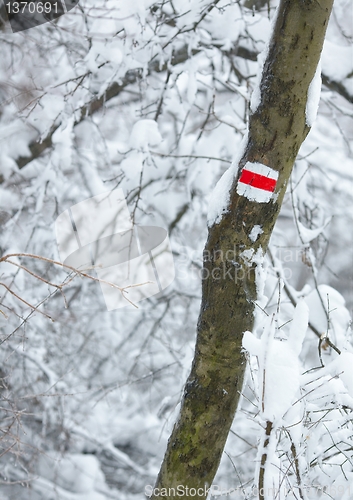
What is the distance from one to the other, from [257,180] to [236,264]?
0.29 m

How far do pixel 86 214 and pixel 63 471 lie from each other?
265 centimetres

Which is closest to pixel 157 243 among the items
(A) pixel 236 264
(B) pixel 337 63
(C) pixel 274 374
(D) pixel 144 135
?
(D) pixel 144 135

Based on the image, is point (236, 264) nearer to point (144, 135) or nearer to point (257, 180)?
point (257, 180)

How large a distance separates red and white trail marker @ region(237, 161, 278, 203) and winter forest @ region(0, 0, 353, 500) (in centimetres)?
1

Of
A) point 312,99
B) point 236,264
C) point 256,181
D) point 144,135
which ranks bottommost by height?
point 236,264

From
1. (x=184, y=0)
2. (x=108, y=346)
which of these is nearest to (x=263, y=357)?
(x=184, y=0)

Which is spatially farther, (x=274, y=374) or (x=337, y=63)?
(x=337, y=63)

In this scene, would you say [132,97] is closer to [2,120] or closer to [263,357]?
[2,120]

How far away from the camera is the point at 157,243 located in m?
3.82

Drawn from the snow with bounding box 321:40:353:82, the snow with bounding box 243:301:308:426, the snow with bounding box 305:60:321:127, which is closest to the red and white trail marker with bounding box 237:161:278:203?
the snow with bounding box 305:60:321:127

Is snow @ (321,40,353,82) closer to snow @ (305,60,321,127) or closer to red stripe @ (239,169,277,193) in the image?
snow @ (305,60,321,127)

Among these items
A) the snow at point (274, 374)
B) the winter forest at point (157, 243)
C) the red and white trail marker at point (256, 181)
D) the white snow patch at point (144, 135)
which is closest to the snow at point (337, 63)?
the winter forest at point (157, 243)

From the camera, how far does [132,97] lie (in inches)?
183

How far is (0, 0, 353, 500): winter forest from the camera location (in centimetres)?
160
